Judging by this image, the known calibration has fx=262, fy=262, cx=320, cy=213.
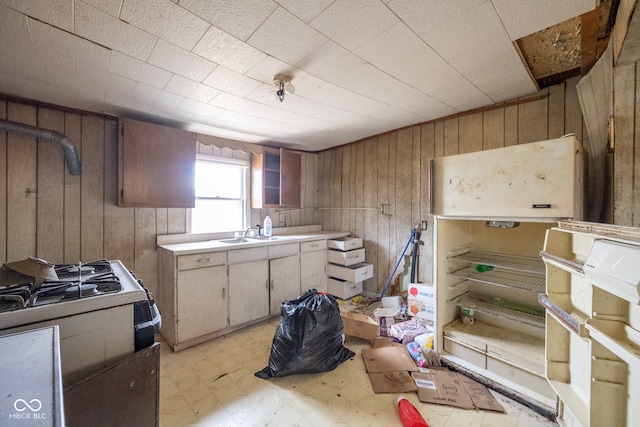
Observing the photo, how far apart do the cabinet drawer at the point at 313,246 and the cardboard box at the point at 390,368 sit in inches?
53.0

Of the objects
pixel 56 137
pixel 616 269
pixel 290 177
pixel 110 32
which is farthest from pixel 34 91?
pixel 616 269

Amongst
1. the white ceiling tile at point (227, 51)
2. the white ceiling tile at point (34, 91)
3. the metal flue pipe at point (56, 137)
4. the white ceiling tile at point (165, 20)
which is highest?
the white ceiling tile at point (227, 51)

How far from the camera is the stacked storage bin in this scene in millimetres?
3283

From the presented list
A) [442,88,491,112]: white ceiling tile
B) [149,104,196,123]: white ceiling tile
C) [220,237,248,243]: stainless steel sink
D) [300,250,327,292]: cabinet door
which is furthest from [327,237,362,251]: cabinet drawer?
[149,104,196,123]: white ceiling tile

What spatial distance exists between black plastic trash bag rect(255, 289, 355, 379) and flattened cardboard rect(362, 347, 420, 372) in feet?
0.87

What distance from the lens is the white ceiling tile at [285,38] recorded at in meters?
1.29

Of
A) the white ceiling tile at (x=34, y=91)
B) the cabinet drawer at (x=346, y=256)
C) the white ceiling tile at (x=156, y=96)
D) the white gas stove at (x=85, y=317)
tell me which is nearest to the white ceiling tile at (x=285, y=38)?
the white ceiling tile at (x=156, y=96)

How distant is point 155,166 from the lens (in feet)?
8.23

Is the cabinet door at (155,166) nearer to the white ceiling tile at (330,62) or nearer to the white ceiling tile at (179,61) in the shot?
the white ceiling tile at (179,61)

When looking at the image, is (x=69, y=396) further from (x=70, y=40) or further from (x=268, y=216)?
(x=268, y=216)

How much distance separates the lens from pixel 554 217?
1.44m

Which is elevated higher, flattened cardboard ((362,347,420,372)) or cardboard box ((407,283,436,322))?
cardboard box ((407,283,436,322))

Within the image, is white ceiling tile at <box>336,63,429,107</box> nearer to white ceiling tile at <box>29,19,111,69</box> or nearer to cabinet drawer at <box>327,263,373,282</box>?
white ceiling tile at <box>29,19,111,69</box>

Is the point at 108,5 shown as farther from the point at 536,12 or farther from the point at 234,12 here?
the point at 536,12
